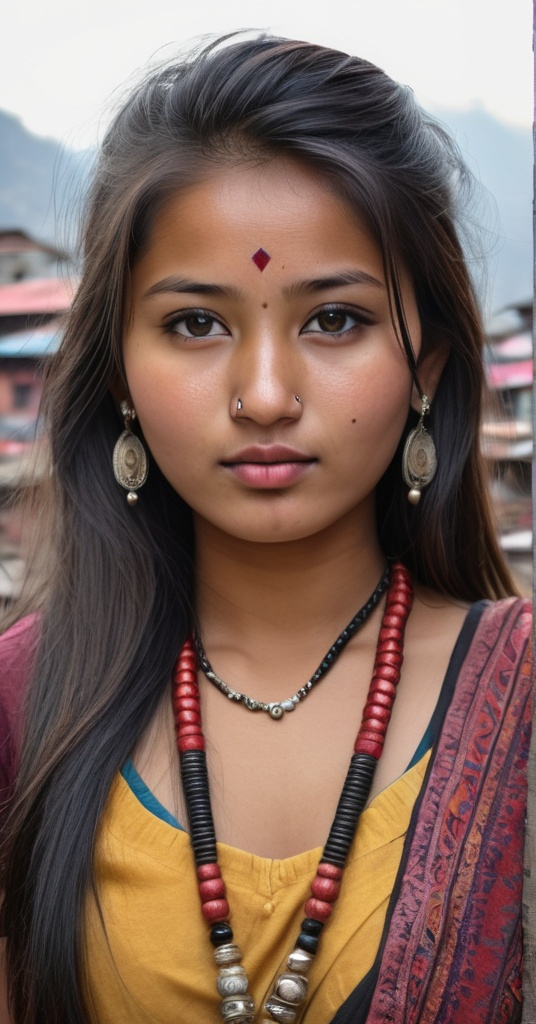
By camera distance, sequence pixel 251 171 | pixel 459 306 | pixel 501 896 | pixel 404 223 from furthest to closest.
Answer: pixel 459 306
pixel 404 223
pixel 251 171
pixel 501 896

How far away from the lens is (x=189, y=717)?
1991mm

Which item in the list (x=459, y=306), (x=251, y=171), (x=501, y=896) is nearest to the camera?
(x=501, y=896)

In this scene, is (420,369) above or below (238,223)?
below

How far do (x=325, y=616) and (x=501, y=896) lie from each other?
581mm

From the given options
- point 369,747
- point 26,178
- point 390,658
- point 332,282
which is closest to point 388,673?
point 390,658

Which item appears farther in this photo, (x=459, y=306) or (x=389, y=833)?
(x=459, y=306)

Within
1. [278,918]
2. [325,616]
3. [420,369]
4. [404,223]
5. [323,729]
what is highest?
[404,223]

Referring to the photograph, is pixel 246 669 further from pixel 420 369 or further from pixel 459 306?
pixel 459 306

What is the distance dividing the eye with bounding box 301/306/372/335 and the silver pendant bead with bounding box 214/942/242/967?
96cm

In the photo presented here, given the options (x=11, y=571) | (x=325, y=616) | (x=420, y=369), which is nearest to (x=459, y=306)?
(x=420, y=369)

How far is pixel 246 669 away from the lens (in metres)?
2.06

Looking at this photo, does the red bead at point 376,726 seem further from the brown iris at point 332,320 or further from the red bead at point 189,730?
the brown iris at point 332,320

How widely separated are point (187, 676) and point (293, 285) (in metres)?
0.72

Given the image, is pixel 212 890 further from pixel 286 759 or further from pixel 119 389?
pixel 119 389
